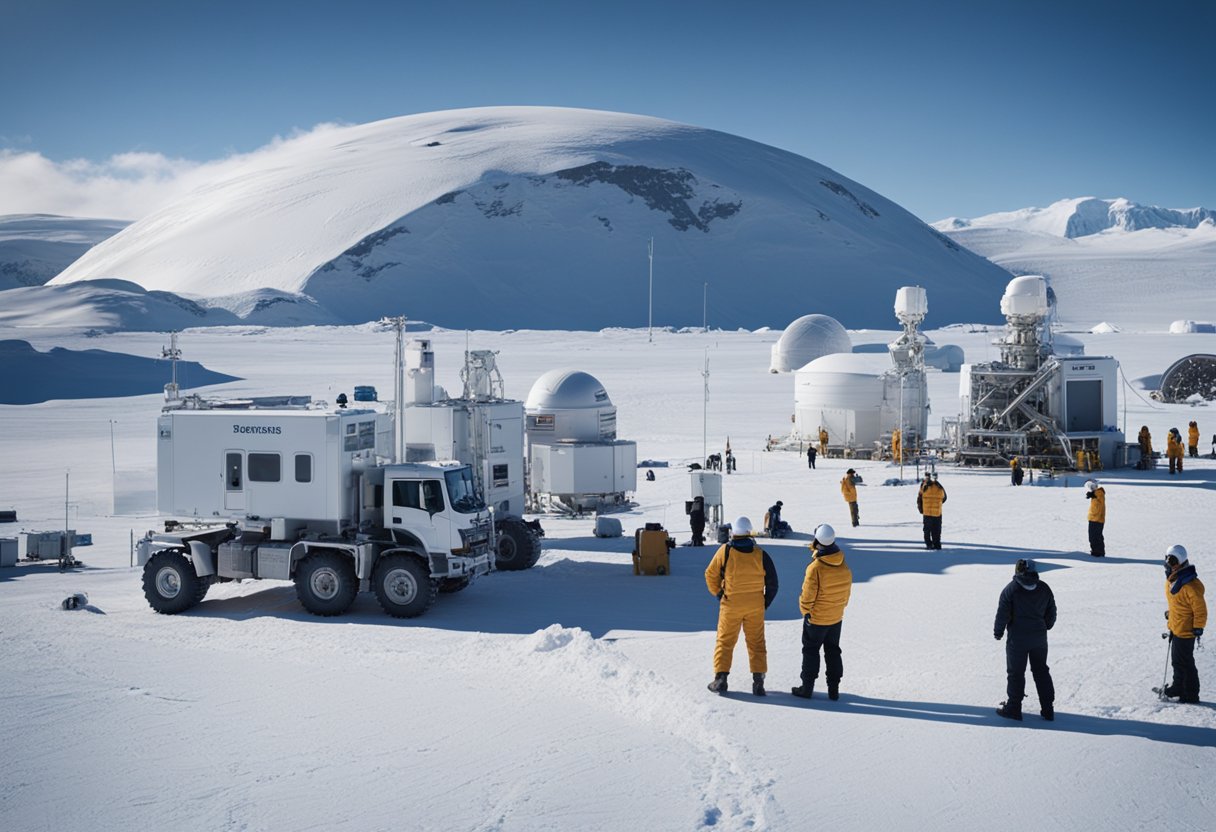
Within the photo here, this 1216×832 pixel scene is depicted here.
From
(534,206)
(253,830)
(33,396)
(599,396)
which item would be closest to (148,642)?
(253,830)

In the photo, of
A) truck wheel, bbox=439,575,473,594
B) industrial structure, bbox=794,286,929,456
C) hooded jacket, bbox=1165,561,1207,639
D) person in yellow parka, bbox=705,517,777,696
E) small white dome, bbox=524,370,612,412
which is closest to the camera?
hooded jacket, bbox=1165,561,1207,639

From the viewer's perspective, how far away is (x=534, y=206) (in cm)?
14262

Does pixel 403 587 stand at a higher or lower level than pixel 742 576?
lower

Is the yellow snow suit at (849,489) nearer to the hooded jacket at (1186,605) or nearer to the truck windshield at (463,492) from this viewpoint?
the truck windshield at (463,492)

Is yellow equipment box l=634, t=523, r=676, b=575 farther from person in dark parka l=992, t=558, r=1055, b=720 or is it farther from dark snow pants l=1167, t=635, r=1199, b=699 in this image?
dark snow pants l=1167, t=635, r=1199, b=699

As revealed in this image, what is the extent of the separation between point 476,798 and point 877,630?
591 centimetres

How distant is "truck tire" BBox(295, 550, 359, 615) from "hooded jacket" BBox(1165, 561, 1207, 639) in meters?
8.72

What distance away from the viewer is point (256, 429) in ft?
45.4

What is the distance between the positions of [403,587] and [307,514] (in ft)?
5.43

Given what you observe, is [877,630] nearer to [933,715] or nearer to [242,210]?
[933,715]

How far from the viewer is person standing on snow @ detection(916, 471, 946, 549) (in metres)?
17.0

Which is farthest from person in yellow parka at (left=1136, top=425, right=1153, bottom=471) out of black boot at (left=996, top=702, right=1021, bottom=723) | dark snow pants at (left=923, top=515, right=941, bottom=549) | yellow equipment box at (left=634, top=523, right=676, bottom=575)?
black boot at (left=996, top=702, right=1021, bottom=723)

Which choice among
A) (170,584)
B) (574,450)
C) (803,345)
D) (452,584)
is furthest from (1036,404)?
(803,345)

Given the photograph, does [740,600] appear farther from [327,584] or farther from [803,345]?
[803,345]
